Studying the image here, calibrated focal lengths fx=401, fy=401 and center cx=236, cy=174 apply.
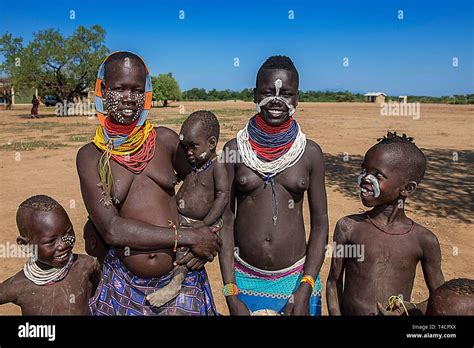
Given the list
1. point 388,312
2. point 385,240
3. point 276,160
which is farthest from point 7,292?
point 385,240

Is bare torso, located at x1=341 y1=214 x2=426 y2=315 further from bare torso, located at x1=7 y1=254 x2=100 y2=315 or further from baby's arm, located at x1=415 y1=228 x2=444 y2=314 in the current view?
bare torso, located at x1=7 y1=254 x2=100 y2=315

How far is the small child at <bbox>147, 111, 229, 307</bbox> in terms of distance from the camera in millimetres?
2605

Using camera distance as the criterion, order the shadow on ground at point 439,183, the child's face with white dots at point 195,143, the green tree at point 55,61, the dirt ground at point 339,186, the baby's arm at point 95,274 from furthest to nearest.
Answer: the green tree at point 55,61 → the shadow on ground at point 439,183 → the dirt ground at point 339,186 → the child's face with white dots at point 195,143 → the baby's arm at point 95,274

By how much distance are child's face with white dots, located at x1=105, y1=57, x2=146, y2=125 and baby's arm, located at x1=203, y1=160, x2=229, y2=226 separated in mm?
719

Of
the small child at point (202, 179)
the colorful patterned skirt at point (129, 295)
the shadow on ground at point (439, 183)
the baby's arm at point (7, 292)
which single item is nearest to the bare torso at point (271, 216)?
the small child at point (202, 179)

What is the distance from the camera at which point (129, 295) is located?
227cm

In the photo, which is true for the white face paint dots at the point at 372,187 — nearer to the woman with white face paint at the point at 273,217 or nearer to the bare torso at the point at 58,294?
the woman with white face paint at the point at 273,217

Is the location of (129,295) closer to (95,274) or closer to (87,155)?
(95,274)

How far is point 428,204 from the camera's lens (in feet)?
26.3

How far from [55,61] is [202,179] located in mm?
34204

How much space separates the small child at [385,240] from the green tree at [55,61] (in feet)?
110

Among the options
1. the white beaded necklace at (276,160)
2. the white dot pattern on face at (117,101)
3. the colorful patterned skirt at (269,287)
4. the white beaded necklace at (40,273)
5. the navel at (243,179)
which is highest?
the white dot pattern on face at (117,101)

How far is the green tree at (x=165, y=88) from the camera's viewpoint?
5623 centimetres

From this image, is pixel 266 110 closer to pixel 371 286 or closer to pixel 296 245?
pixel 296 245
